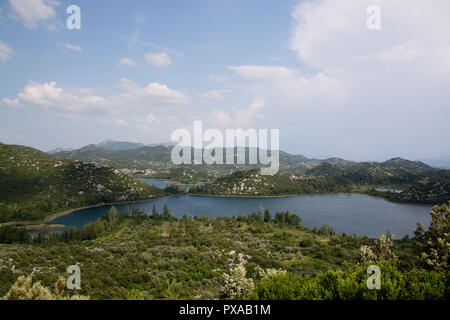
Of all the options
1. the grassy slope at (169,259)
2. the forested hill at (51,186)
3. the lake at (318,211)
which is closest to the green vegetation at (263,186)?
the lake at (318,211)

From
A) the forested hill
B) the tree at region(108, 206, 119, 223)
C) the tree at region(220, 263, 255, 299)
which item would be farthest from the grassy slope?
the forested hill

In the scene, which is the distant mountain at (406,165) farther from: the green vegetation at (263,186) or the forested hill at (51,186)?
the forested hill at (51,186)

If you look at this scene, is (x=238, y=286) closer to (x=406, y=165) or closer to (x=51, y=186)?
(x=51, y=186)

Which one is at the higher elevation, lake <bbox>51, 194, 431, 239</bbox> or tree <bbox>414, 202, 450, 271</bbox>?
tree <bbox>414, 202, 450, 271</bbox>

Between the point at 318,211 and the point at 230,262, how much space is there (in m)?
Result: 55.8

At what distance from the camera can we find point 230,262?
28.0 m

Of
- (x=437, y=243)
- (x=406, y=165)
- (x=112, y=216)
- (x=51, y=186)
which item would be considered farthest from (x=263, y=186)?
(x=406, y=165)

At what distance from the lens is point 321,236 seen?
155ft

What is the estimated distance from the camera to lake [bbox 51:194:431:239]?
5766cm

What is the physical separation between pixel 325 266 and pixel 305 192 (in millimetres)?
87976

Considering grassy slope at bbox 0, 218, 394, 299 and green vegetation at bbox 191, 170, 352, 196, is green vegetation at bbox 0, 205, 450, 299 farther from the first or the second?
green vegetation at bbox 191, 170, 352, 196

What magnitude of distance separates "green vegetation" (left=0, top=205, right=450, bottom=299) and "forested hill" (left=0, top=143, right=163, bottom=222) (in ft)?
79.7
